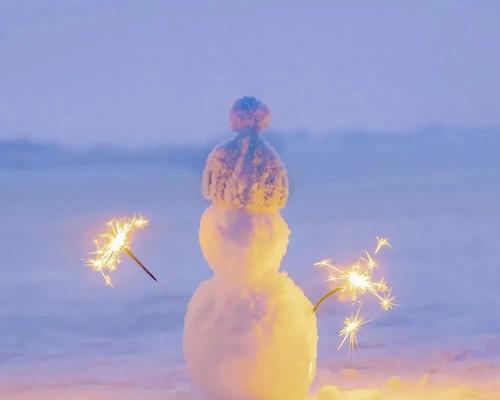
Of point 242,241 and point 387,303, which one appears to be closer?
point 242,241

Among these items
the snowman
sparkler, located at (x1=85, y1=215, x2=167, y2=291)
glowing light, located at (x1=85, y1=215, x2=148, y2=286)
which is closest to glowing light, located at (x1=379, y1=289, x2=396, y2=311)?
the snowman

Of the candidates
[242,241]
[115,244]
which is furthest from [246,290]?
[115,244]

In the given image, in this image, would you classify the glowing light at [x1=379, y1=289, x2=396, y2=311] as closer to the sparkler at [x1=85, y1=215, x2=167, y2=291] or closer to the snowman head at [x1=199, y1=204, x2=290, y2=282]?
the snowman head at [x1=199, y1=204, x2=290, y2=282]

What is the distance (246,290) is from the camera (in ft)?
13.1

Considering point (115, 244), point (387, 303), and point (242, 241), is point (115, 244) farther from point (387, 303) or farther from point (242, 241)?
point (387, 303)

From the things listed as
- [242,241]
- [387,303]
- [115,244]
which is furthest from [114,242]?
[387,303]

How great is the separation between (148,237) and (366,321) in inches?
74.4

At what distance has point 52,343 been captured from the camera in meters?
5.71

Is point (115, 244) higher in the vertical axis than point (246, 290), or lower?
higher

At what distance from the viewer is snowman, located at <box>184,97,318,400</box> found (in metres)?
3.95

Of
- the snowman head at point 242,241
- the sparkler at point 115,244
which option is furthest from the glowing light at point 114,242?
the snowman head at point 242,241

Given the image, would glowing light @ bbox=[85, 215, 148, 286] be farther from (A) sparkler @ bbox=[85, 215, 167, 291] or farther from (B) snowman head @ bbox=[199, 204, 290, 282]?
(B) snowman head @ bbox=[199, 204, 290, 282]

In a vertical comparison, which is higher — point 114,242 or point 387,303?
point 114,242

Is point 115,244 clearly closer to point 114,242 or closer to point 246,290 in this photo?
point 114,242
